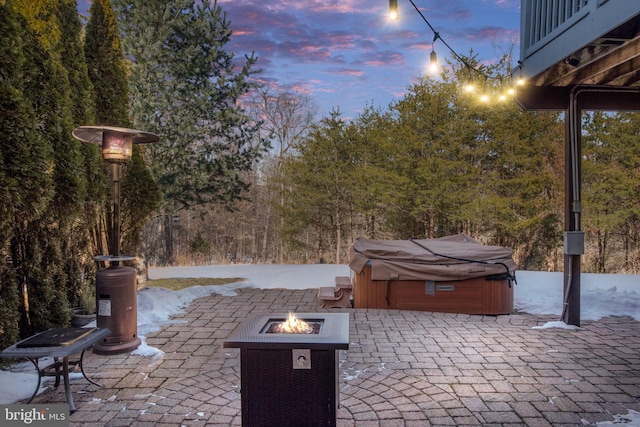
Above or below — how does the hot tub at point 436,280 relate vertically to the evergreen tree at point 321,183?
below

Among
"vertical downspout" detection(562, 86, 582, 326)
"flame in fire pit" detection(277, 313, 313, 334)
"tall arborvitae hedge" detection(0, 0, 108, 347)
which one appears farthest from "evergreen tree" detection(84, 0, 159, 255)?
"vertical downspout" detection(562, 86, 582, 326)

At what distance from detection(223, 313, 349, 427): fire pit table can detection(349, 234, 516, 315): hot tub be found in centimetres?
356

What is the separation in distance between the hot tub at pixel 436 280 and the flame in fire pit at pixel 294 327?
318cm

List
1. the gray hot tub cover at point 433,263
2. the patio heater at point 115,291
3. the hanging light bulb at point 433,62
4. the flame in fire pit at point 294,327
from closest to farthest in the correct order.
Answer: the flame in fire pit at point 294,327, the patio heater at point 115,291, the hanging light bulb at point 433,62, the gray hot tub cover at point 433,263

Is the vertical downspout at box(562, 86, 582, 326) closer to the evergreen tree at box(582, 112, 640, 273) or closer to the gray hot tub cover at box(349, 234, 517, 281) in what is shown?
the gray hot tub cover at box(349, 234, 517, 281)

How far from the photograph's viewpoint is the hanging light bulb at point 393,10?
3.66 meters

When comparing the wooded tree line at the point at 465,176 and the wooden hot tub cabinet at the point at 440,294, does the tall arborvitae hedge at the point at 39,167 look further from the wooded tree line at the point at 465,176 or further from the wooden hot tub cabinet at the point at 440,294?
the wooded tree line at the point at 465,176

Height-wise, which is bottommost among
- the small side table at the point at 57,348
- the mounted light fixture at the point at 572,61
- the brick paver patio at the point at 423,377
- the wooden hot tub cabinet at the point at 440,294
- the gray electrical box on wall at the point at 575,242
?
the brick paver patio at the point at 423,377

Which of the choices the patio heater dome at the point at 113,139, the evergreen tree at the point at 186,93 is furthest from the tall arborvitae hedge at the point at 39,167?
the evergreen tree at the point at 186,93

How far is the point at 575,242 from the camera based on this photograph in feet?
16.5

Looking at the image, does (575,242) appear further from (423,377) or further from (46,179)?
(46,179)

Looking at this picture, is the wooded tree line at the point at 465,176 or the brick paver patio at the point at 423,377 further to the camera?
the wooded tree line at the point at 465,176

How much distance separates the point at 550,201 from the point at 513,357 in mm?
8355

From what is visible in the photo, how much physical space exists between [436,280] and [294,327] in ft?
11.7
